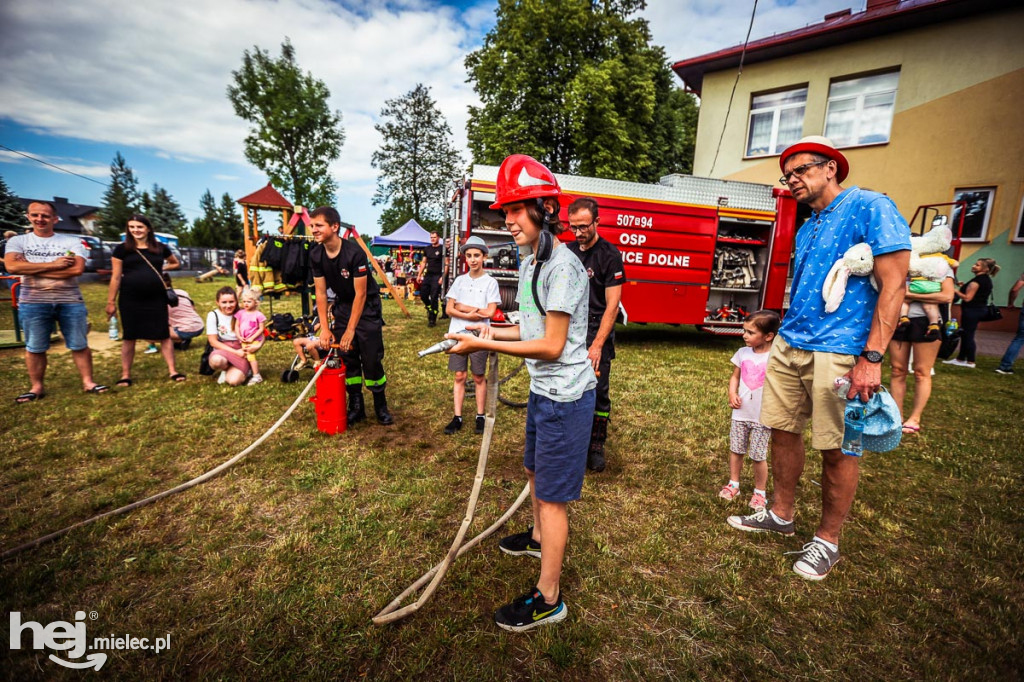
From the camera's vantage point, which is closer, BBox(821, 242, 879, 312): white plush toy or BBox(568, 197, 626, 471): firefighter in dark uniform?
BBox(821, 242, 879, 312): white plush toy

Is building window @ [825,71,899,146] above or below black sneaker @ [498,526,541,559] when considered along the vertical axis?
above

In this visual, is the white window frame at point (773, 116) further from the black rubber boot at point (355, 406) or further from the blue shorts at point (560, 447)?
the blue shorts at point (560, 447)

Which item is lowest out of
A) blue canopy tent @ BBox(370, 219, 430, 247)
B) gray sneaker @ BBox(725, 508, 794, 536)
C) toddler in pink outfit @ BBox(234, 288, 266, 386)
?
gray sneaker @ BBox(725, 508, 794, 536)

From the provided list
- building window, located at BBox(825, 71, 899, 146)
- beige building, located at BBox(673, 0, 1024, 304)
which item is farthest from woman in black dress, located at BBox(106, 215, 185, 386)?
building window, located at BBox(825, 71, 899, 146)

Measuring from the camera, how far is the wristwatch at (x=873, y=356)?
2287 mm

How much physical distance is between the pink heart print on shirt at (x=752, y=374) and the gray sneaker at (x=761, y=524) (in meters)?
0.96

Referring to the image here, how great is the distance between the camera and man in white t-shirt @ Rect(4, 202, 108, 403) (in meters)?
4.95

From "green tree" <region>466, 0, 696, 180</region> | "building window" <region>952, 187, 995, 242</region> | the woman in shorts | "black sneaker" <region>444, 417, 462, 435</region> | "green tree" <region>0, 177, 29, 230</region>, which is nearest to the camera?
the woman in shorts

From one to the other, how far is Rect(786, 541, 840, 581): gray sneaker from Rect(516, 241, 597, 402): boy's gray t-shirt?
1974mm

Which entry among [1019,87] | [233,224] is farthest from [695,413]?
[233,224]

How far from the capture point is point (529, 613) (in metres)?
2.21

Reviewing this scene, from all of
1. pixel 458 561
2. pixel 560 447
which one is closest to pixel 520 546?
pixel 458 561

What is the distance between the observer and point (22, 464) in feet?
12.1

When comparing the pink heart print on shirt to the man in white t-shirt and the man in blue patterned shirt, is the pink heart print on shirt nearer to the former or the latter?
the man in blue patterned shirt
